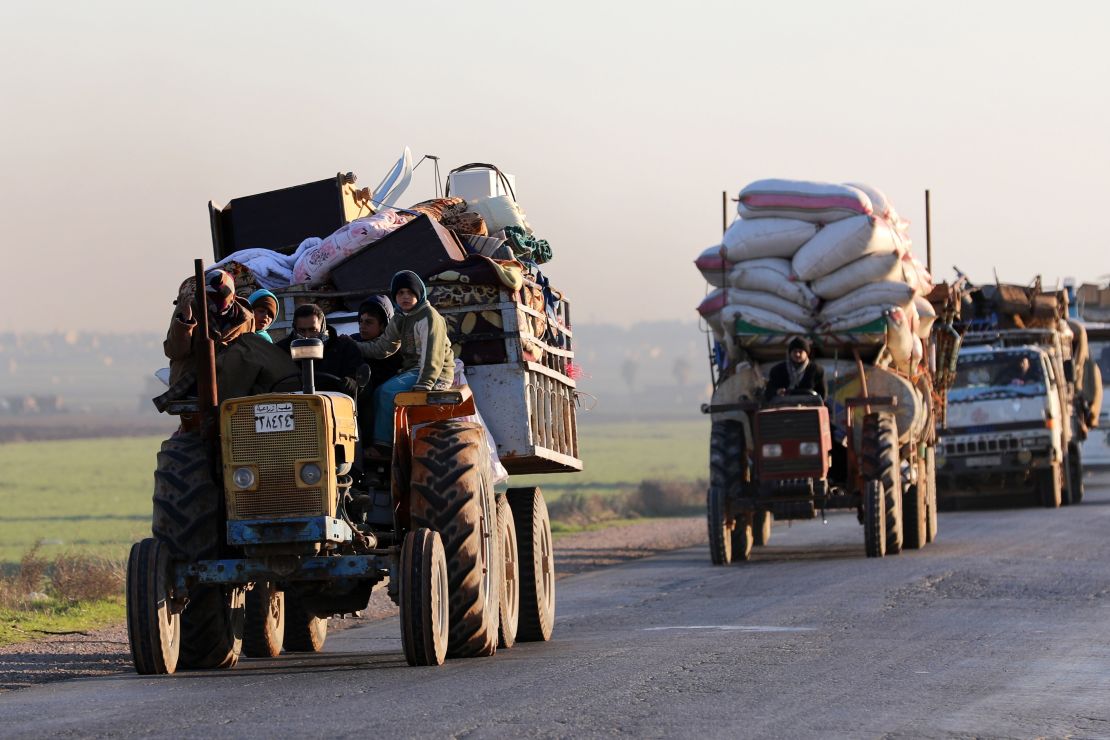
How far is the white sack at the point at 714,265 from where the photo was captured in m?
24.3

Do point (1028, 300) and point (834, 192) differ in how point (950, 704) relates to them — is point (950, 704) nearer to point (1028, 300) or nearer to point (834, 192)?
point (834, 192)

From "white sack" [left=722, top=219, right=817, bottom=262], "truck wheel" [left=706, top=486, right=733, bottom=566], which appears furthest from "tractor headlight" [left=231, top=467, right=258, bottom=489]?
"white sack" [left=722, top=219, right=817, bottom=262]

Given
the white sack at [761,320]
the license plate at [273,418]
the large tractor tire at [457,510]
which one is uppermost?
the white sack at [761,320]

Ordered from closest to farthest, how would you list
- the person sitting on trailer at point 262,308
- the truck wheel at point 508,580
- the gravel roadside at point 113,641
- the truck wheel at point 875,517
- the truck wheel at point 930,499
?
the person sitting on trailer at point 262,308 < the gravel roadside at point 113,641 < the truck wheel at point 508,580 < the truck wheel at point 875,517 < the truck wheel at point 930,499

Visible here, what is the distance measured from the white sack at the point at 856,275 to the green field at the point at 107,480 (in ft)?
34.9

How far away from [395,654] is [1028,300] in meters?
22.6

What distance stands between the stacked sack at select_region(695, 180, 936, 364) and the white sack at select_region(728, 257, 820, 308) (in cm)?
1

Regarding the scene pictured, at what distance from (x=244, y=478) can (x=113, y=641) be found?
4.99 meters

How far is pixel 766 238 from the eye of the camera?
23734mm

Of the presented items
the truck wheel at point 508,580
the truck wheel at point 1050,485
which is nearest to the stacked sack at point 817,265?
the truck wheel at point 508,580

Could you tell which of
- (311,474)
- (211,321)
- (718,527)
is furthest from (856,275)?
(311,474)

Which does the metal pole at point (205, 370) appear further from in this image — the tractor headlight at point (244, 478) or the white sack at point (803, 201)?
the white sack at point (803, 201)

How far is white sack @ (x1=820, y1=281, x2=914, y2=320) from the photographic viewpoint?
2325cm

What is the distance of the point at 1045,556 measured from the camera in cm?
2234
